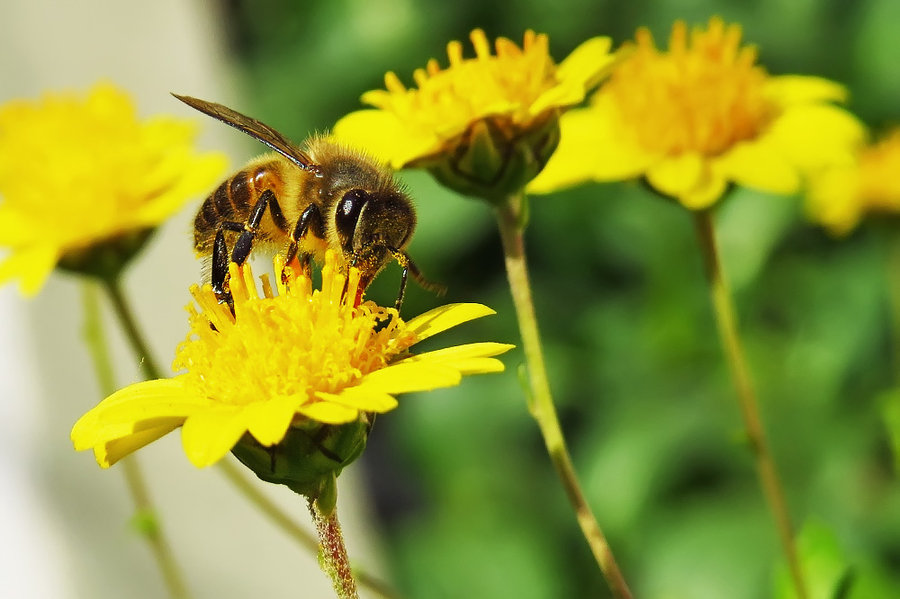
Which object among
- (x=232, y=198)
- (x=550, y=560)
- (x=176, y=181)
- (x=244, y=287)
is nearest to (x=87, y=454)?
(x=550, y=560)

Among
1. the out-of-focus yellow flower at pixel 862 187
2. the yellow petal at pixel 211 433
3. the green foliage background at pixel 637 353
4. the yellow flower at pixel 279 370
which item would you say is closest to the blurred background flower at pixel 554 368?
the green foliage background at pixel 637 353

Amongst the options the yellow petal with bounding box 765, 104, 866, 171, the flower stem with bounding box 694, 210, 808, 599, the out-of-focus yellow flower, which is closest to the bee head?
the flower stem with bounding box 694, 210, 808, 599

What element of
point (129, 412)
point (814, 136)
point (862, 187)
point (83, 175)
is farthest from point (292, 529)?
point (862, 187)

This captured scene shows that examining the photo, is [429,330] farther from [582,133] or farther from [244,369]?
[582,133]

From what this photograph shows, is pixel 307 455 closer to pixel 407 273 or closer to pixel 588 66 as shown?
pixel 407 273

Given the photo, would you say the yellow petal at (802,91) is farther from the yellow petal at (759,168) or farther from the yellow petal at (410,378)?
the yellow petal at (410,378)
